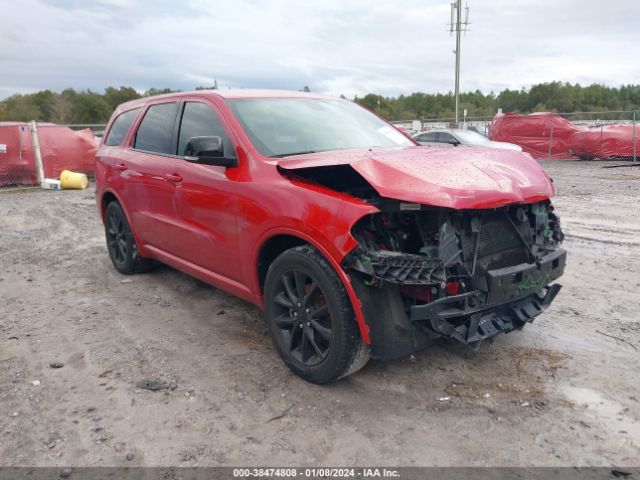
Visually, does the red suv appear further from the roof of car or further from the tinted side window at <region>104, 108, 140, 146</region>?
the tinted side window at <region>104, 108, 140, 146</region>

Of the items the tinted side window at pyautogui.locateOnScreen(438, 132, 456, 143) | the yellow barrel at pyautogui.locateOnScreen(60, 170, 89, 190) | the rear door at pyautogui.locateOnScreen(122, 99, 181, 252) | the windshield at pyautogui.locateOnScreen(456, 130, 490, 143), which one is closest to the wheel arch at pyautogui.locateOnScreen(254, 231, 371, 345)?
the rear door at pyautogui.locateOnScreen(122, 99, 181, 252)

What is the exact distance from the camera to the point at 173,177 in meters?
4.40

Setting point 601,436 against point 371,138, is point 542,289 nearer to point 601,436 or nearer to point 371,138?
point 601,436

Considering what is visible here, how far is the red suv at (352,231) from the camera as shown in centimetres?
289

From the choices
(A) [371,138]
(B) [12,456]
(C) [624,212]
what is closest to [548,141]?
(C) [624,212]

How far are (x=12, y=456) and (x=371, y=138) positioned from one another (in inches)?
128

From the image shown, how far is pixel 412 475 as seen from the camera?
249 cm

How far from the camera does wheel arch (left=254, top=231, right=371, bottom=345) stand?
115 inches

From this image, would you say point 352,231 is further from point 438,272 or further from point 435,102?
point 435,102

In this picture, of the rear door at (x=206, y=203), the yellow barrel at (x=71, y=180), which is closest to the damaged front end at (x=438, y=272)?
the rear door at (x=206, y=203)

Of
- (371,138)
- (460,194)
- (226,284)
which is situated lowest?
(226,284)

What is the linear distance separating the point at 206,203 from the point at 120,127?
8.00ft

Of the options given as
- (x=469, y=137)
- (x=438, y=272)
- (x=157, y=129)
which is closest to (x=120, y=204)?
(x=157, y=129)

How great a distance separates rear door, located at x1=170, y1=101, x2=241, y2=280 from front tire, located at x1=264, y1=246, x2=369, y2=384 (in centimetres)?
54
